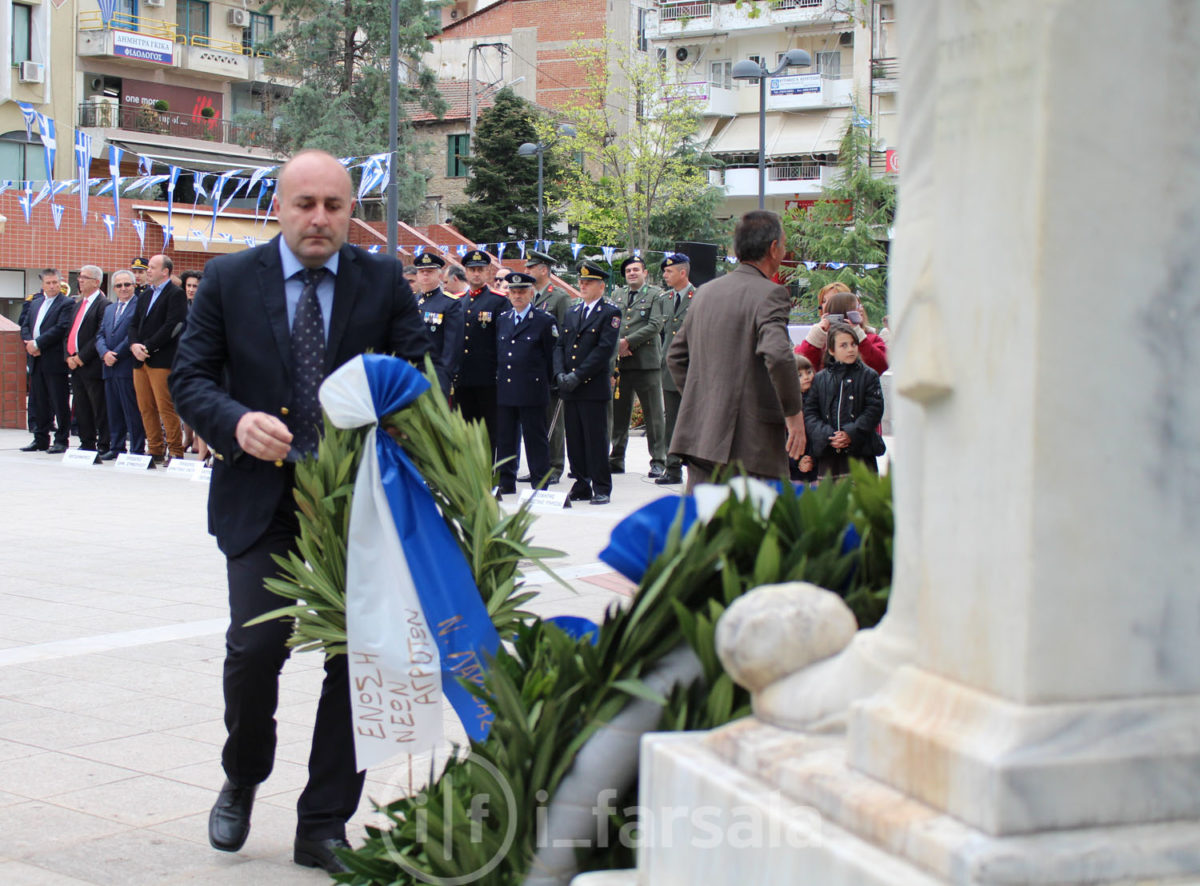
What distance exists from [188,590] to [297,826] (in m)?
4.74

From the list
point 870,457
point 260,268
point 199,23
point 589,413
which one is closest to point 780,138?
point 199,23

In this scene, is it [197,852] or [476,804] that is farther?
[197,852]

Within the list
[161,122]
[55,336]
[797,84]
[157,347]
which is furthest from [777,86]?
[157,347]

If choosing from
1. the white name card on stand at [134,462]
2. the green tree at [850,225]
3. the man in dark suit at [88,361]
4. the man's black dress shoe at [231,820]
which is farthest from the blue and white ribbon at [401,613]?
the green tree at [850,225]

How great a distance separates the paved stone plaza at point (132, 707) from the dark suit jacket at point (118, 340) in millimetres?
5061

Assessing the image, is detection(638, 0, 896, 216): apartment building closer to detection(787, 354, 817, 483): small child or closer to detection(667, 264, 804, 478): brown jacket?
detection(787, 354, 817, 483): small child

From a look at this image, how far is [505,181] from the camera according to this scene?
5328 cm

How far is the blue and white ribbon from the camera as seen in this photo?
3855 millimetres

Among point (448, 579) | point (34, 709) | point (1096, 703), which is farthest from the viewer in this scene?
point (34, 709)

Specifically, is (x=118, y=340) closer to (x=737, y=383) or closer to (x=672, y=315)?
(x=672, y=315)

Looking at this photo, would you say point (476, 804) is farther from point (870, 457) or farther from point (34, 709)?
point (870, 457)

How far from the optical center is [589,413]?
1352 centimetres

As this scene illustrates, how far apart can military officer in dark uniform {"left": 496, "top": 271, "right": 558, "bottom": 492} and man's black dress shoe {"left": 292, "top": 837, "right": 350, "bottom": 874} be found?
9.52m

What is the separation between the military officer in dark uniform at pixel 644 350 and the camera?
613 inches
